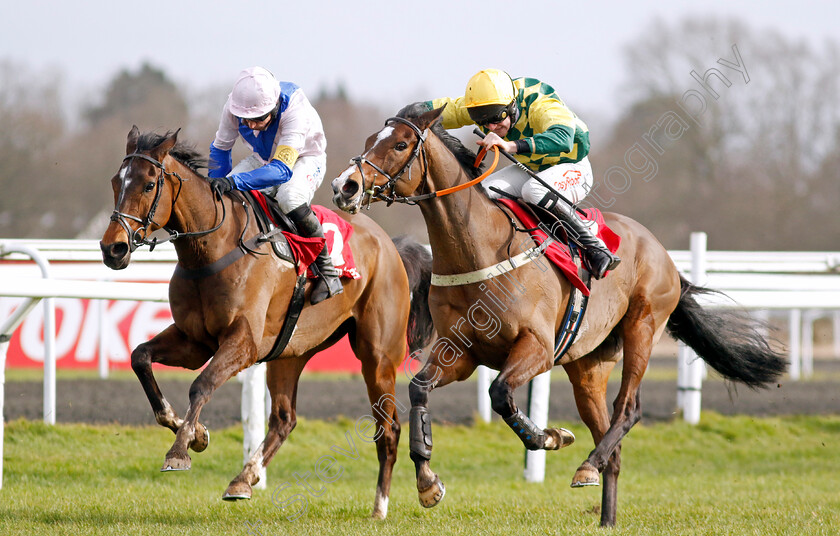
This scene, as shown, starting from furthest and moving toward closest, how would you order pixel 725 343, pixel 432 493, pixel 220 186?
pixel 725 343
pixel 220 186
pixel 432 493

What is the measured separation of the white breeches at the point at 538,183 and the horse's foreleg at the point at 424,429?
100 centimetres

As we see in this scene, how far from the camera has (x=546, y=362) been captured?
4.39 meters

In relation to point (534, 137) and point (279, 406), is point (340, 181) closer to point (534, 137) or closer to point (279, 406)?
point (534, 137)

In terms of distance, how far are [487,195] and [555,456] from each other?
12.4ft

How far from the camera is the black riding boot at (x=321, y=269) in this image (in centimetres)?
518

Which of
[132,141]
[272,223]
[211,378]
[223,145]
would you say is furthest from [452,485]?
[132,141]

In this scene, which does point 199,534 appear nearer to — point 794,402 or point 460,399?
point 460,399

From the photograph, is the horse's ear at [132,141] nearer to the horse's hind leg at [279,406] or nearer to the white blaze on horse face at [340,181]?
the white blaze on horse face at [340,181]

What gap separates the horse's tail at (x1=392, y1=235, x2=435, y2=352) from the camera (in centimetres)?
611

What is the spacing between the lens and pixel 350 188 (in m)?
3.95

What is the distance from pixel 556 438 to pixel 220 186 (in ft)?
7.26

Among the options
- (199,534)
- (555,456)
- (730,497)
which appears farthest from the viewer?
(555,456)

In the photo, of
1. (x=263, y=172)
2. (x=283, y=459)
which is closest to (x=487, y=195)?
(x=263, y=172)

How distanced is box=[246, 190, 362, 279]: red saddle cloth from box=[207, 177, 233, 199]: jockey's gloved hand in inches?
8.8
